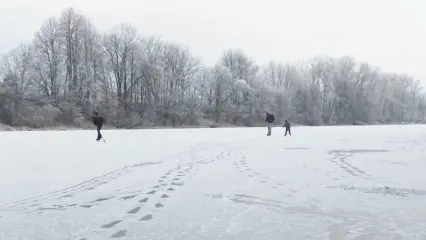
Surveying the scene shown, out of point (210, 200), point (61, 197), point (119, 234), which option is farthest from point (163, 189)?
point (119, 234)

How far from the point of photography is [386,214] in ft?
18.7

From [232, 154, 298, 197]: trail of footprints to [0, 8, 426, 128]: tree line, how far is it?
132 ft

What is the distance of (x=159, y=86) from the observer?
220ft

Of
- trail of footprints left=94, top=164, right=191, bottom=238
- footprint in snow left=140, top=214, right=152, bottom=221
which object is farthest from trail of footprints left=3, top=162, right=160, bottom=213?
→ footprint in snow left=140, top=214, right=152, bottom=221

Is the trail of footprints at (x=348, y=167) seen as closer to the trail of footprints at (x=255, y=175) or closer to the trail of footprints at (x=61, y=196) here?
the trail of footprints at (x=255, y=175)

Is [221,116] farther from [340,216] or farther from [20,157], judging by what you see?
[340,216]

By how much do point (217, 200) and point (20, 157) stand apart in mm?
8926

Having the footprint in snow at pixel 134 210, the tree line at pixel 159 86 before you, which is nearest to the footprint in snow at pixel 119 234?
the footprint in snow at pixel 134 210

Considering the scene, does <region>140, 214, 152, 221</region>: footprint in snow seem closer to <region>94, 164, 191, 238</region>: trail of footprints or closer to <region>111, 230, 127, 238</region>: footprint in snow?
<region>94, 164, 191, 238</region>: trail of footprints

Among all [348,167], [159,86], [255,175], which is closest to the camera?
[255,175]

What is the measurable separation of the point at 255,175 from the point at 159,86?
5888cm

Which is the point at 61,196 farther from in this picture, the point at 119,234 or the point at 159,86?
the point at 159,86

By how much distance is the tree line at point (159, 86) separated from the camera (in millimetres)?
54219

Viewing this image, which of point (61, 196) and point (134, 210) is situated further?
point (61, 196)
